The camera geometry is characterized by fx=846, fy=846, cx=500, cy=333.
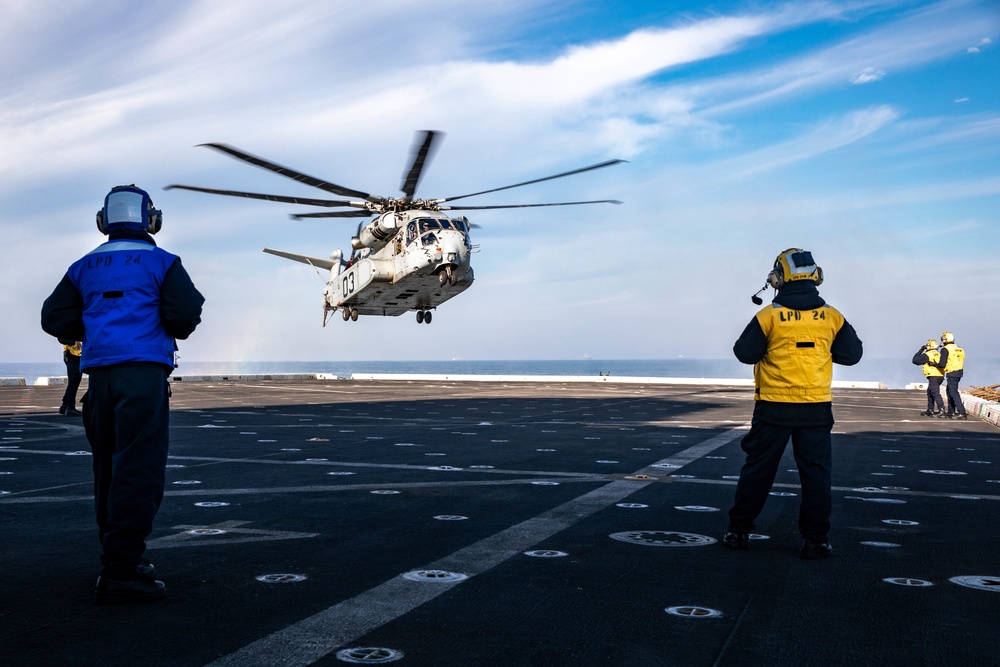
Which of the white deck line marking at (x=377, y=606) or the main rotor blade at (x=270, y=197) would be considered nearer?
the white deck line marking at (x=377, y=606)

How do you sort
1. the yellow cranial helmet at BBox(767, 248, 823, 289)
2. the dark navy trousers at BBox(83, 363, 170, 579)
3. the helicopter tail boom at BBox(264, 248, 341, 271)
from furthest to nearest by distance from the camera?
the helicopter tail boom at BBox(264, 248, 341, 271) → the yellow cranial helmet at BBox(767, 248, 823, 289) → the dark navy trousers at BBox(83, 363, 170, 579)

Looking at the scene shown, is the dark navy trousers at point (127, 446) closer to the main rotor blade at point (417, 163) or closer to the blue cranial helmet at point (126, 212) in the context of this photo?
the blue cranial helmet at point (126, 212)

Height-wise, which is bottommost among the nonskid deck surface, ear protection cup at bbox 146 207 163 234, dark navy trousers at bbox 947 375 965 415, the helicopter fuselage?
the nonskid deck surface

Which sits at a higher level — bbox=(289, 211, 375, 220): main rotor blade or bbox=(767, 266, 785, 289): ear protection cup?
bbox=(289, 211, 375, 220): main rotor blade

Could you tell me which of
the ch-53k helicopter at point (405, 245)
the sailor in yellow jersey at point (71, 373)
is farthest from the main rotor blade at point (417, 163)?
the sailor in yellow jersey at point (71, 373)

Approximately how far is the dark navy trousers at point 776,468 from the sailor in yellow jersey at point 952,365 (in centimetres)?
1724

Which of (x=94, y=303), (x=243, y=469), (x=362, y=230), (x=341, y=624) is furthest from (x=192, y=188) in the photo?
(x=341, y=624)

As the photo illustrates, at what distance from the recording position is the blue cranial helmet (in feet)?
17.2

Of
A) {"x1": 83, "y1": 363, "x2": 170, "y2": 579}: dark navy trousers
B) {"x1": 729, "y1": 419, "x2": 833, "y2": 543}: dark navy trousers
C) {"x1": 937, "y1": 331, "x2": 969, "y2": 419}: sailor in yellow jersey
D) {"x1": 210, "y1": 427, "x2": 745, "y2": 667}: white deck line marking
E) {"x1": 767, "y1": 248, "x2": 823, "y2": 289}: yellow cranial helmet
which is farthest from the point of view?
{"x1": 937, "y1": 331, "x2": 969, "y2": 419}: sailor in yellow jersey

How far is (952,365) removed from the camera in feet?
69.8

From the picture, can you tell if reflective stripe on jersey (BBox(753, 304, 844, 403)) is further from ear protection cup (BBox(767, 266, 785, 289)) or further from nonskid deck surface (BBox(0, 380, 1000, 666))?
nonskid deck surface (BBox(0, 380, 1000, 666))

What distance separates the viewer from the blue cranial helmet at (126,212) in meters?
5.24

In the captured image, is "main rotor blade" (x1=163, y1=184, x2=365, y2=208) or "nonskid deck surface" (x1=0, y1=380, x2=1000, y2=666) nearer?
"nonskid deck surface" (x1=0, y1=380, x2=1000, y2=666)

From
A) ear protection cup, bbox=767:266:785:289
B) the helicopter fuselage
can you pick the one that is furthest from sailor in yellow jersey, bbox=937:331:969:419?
ear protection cup, bbox=767:266:785:289
